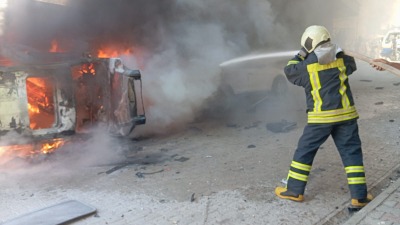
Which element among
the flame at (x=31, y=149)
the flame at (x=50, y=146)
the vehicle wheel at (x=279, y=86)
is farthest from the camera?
the vehicle wheel at (x=279, y=86)

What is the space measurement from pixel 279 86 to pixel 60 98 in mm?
5291

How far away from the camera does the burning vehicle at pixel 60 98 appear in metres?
4.66

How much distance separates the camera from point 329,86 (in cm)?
330

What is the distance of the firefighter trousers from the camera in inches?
131

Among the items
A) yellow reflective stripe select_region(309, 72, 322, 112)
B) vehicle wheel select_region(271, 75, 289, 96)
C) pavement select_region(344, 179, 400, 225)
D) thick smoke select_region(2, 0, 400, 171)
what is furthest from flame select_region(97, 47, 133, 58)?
pavement select_region(344, 179, 400, 225)

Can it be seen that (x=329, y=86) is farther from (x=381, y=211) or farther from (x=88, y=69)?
(x=88, y=69)

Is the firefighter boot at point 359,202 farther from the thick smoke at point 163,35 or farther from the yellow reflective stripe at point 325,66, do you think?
the thick smoke at point 163,35

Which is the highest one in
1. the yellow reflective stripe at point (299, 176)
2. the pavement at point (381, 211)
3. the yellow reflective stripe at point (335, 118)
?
the yellow reflective stripe at point (335, 118)

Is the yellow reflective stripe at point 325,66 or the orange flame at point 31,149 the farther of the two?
the orange flame at point 31,149

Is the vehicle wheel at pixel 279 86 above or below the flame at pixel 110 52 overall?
below

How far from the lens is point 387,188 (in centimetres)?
355

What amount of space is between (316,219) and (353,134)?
2.67 ft

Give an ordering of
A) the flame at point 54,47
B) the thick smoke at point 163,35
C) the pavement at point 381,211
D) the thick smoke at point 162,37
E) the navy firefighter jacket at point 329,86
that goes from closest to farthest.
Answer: the pavement at point 381,211 < the navy firefighter jacket at point 329,86 < the flame at point 54,47 < the thick smoke at point 163,35 < the thick smoke at point 162,37

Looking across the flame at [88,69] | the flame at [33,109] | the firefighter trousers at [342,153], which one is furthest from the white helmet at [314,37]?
the flame at [33,109]
